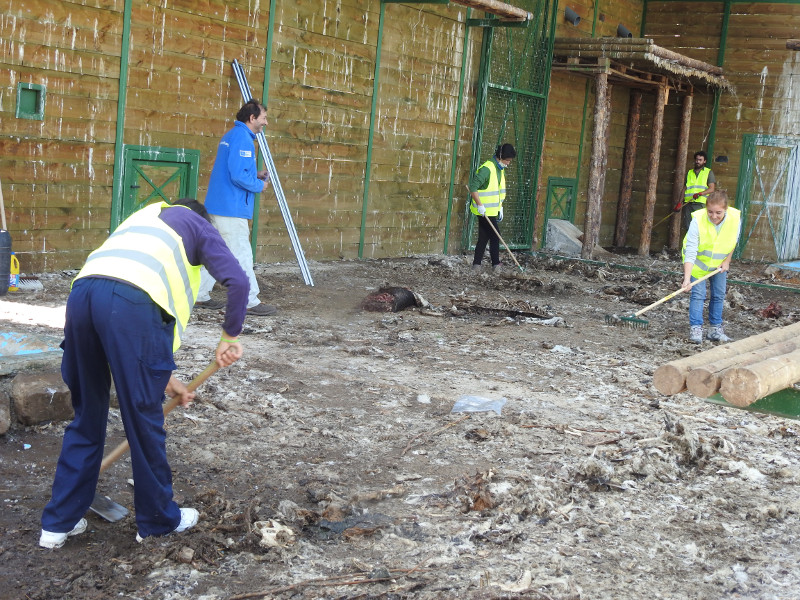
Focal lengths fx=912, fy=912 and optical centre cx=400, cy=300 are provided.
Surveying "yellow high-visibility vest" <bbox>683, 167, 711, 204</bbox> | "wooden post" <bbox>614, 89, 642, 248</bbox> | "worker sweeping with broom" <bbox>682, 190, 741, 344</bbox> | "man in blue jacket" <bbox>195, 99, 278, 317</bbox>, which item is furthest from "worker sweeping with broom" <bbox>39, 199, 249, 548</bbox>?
"wooden post" <bbox>614, 89, 642, 248</bbox>

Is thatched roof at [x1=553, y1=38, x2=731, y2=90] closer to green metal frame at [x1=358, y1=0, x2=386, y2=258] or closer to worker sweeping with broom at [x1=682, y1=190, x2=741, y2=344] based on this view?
green metal frame at [x1=358, y1=0, x2=386, y2=258]

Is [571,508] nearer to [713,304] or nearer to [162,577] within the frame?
[162,577]

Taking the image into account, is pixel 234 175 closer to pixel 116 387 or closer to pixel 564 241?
pixel 116 387

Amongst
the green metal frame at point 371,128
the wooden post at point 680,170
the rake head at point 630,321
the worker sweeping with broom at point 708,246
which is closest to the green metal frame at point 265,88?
the green metal frame at point 371,128

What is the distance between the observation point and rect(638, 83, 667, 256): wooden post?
1644 cm

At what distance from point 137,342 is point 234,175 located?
15.4ft

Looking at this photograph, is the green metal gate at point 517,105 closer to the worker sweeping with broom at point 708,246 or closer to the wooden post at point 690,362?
the worker sweeping with broom at point 708,246

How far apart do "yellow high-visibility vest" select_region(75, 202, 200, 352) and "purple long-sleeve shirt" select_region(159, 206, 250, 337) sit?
0.12 feet

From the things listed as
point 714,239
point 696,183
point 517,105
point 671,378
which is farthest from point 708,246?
point 696,183

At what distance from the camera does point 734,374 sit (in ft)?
11.8

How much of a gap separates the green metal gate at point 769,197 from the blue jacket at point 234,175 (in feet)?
40.7

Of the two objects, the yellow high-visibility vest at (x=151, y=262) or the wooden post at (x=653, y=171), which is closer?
the yellow high-visibility vest at (x=151, y=262)

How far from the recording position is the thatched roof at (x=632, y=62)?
1429 centimetres

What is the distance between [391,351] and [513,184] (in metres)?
8.63
